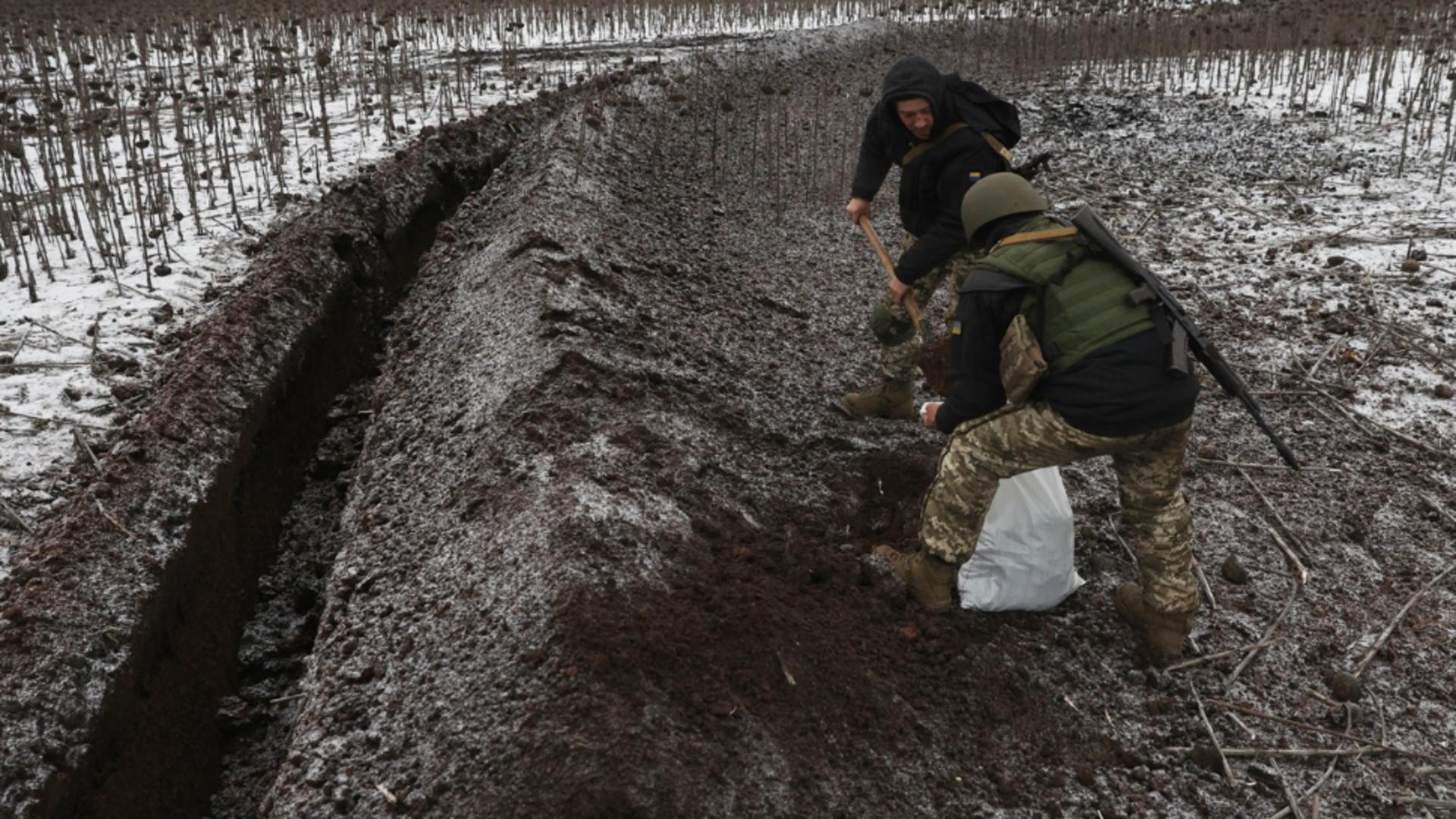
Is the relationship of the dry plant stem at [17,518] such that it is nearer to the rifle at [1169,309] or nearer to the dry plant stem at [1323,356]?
the rifle at [1169,309]

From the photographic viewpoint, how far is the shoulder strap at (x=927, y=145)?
12.0 ft

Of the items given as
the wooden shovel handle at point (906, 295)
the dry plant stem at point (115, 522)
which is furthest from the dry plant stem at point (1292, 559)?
the dry plant stem at point (115, 522)

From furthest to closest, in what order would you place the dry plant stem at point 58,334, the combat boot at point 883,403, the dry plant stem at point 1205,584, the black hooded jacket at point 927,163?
1. the dry plant stem at point 58,334
2. the combat boot at point 883,403
3. the black hooded jacket at point 927,163
4. the dry plant stem at point 1205,584

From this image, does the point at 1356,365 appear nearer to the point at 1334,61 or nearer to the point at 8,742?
the point at 8,742

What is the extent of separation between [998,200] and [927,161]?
0.89 metres

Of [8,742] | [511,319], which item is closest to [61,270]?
[511,319]

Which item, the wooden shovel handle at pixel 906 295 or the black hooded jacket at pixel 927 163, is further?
the wooden shovel handle at pixel 906 295

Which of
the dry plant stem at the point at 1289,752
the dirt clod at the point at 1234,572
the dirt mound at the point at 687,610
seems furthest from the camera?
the dirt clod at the point at 1234,572

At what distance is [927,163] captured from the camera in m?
3.73

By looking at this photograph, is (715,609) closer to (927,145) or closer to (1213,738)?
(1213,738)

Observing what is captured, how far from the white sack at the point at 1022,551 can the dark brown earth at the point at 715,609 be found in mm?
111

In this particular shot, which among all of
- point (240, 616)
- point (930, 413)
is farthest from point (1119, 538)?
point (240, 616)

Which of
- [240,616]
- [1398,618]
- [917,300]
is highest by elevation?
[917,300]

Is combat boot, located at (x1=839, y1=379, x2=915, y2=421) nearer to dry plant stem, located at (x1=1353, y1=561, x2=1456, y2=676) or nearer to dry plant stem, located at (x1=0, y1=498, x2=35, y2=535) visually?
dry plant stem, located at (x1=1353, y1=561, x2=1456, y2=676)
